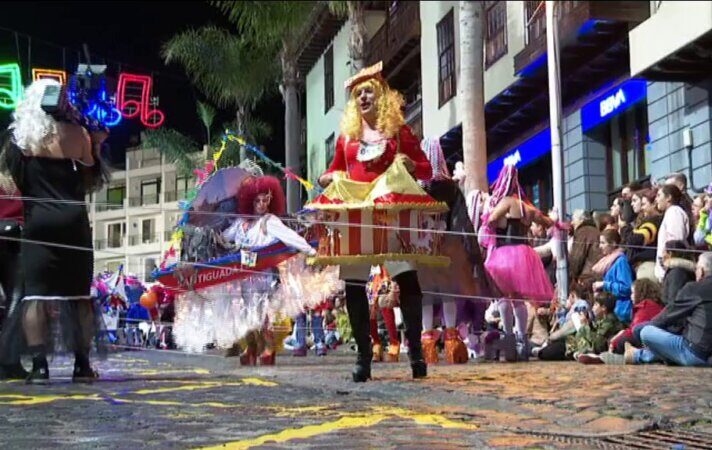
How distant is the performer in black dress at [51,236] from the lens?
6.54m

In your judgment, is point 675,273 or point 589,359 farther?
point 589,359

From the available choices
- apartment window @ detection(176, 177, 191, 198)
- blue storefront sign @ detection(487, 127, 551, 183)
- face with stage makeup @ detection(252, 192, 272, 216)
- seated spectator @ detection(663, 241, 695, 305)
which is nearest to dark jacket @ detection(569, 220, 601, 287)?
seated spectator @ detection(663, 241, 695, 305)

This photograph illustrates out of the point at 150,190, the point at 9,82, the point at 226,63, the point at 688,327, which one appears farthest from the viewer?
the point at 150,190

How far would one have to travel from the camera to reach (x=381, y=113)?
659 centimetres

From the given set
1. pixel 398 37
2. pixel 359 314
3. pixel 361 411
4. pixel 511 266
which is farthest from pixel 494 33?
pixel 361 411

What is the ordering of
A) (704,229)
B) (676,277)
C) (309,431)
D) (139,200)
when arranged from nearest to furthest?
(309,431) → (676,277) → (704,229) → (139,200)

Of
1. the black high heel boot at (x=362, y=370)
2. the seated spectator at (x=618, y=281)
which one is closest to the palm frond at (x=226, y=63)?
the seated spectator at (x=618, y=281)

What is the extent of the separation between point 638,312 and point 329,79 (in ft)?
91.1

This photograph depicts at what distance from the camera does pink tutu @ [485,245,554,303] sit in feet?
30.1

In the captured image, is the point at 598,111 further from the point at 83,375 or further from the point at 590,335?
the point at 83,375

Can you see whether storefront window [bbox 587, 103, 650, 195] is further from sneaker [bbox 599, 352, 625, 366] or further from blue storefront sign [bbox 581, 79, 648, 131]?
sneaker [bbox 599, 352, 625, 366]

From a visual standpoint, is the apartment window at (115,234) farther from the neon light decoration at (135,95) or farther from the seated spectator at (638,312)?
the seated spectator at (638,312)

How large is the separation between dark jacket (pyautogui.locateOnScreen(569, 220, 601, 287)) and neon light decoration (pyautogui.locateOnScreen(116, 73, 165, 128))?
791 inches

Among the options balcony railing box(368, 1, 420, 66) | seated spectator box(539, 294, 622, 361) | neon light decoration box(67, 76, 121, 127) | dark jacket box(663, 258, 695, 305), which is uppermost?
balcony railing box(368, 1, 420, 66)
